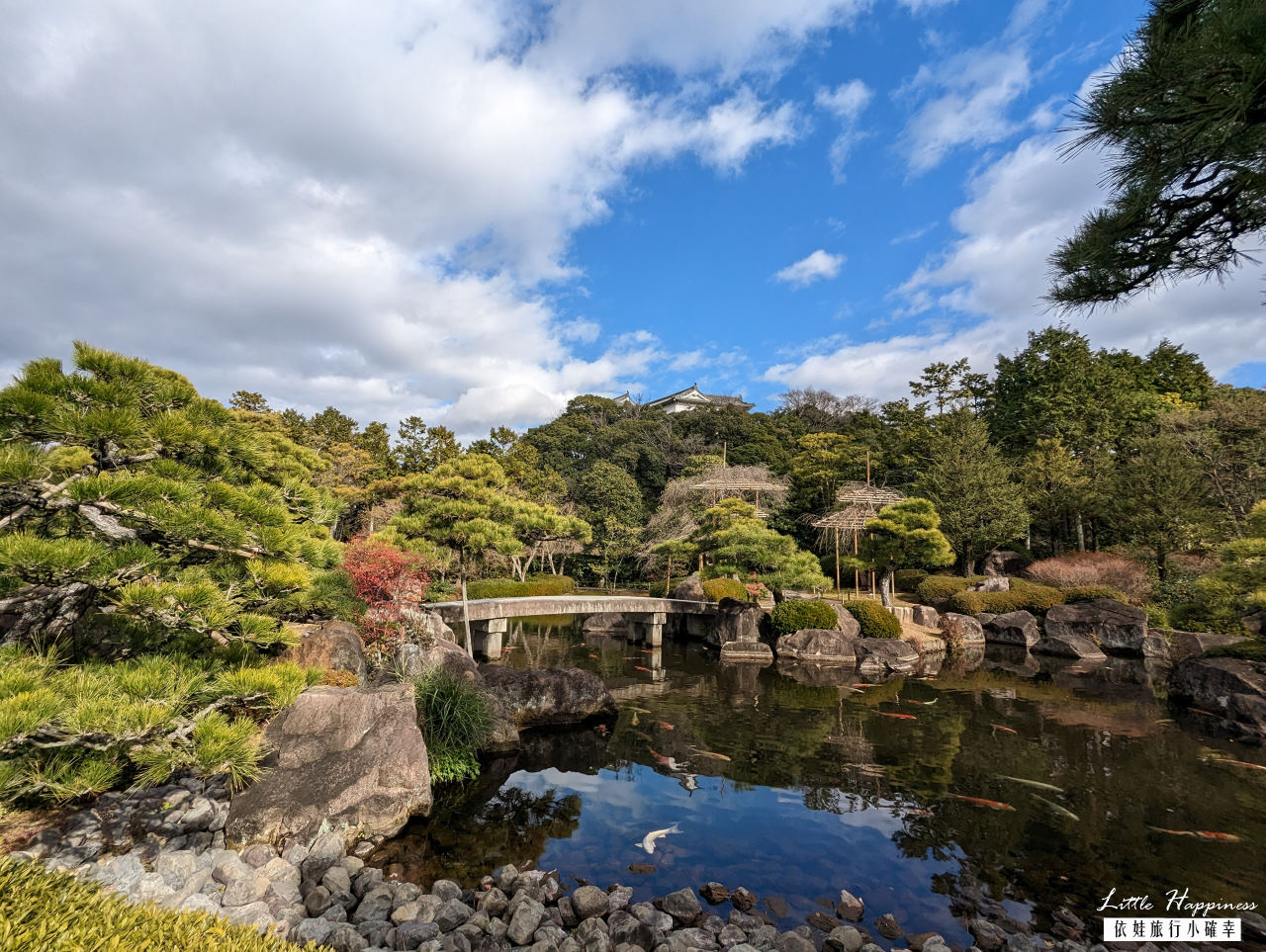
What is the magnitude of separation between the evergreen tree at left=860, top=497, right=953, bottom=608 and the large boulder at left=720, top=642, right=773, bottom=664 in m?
4.76

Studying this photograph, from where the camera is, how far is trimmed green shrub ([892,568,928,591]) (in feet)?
71.5

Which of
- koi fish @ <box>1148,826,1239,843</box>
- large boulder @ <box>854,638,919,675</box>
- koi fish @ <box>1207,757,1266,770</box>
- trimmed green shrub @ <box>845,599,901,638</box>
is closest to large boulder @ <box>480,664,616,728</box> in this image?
koi fish @ <box>1148,826,1239,843</box>

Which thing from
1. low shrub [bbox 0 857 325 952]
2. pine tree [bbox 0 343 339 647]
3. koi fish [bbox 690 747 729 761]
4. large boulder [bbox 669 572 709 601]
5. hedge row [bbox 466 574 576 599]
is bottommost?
koi fish [bbox 690 747 729 761]

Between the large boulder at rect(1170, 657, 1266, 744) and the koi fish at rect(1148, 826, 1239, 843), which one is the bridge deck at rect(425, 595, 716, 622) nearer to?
the large boulder at rect(1170, 657, 1266, 744)

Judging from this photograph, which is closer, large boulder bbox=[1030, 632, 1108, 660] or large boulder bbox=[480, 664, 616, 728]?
large boulder bbox=[480, 664, 616, 728]

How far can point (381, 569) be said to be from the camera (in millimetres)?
8125

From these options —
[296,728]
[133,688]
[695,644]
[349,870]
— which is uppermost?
[133,688]

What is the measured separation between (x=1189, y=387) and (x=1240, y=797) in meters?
28.3

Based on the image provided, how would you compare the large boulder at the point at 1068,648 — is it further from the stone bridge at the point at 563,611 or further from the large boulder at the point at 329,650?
the large boulder at the point at 329,650

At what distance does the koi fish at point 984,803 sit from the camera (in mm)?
5879

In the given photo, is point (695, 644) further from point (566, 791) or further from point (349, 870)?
point (349, 870)

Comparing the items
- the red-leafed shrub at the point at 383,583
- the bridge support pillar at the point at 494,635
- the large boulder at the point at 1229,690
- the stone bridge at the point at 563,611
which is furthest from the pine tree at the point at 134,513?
the large boulder at the point at 1229,690

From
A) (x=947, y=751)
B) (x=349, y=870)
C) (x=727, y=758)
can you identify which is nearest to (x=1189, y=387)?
(x=947, y=751)

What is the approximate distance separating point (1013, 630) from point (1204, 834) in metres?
12.6
